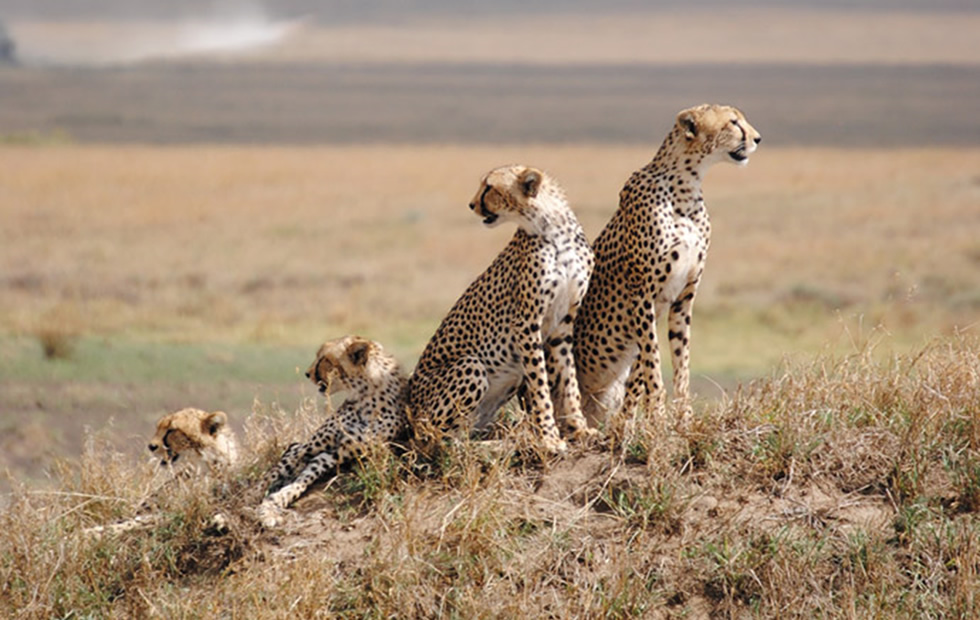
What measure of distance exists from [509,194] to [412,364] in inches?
292

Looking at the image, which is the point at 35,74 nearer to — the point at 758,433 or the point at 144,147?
the point at 144,147

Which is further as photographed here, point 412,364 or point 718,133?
point 412,364

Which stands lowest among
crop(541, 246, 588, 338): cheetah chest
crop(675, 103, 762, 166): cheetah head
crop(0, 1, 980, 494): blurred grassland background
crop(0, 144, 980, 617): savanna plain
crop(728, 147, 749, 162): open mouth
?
crop(0, 1, 980, 494): blurred grassland background

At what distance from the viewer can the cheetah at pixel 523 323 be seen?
5.20 meters

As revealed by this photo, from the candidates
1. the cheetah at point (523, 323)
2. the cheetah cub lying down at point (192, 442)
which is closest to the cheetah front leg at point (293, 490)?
the cheetah at point (523, 323)

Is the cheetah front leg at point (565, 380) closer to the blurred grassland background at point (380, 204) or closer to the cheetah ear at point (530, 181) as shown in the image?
the cheetah ear at point (530, 181)

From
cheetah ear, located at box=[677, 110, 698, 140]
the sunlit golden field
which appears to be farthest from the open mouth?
the sunlit golden field

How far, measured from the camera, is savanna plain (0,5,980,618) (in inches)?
192

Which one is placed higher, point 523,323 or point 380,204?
point 523,323

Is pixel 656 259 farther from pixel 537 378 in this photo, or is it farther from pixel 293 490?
pixel 293 490

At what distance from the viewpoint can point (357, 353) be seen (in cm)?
540

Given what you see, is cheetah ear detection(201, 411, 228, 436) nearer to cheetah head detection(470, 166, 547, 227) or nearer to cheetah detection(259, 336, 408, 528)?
cheetah detection(259, 336, 408, 528)

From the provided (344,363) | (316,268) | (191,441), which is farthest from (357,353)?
(316,268)

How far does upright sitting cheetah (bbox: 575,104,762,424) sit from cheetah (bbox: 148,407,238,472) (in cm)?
157
